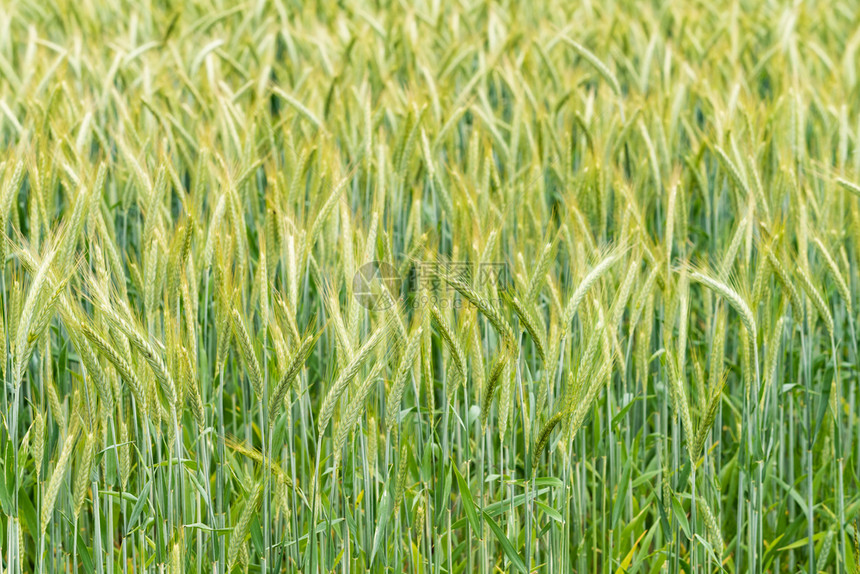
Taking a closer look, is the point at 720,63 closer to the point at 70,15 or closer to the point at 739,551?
the point at 739,551

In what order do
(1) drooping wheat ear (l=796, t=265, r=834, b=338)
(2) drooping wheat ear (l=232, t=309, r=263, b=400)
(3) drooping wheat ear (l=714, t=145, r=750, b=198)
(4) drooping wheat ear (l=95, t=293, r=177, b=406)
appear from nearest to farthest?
(4) drooping wheat ear (l=95, t=293, r=177, b=406) → (2) drooping wheat ear (l=232, t=309, r=263, b=400) → (1) drooping wheat ear (l=796, t=265, r=834, b=338) → (3) drooping wheat ear (l=714, t=145, r=750, b=198)

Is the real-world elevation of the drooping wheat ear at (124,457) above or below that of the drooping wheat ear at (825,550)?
above

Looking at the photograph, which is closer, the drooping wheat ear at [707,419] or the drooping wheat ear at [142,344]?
the drooping wheat ear at [142,344]

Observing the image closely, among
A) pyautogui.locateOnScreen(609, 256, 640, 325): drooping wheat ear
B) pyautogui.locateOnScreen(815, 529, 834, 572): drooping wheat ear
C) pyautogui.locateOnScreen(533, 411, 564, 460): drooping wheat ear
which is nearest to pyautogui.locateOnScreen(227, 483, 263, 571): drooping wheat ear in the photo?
pyautogui.locateOnScreen(533, 411, 564, 460): drooping wheat ear

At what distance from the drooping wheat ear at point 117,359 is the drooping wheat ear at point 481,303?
1.89 ft

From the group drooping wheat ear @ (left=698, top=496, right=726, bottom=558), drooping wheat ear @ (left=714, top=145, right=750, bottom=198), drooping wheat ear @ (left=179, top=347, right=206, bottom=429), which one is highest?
drooping wheat ear @ (left=714, top=145, right=750, bottom=198)

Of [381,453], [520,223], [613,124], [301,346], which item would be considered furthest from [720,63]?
[301,346]

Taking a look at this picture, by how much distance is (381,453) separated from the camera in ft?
6.46

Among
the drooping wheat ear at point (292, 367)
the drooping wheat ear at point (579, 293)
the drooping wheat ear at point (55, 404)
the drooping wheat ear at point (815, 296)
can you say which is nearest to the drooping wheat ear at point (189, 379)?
the drooping wheat ear at point (292, 367)

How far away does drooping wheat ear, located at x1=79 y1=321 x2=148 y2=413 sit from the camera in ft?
4.66

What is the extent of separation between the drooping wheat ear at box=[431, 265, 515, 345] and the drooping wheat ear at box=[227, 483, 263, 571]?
523 mm

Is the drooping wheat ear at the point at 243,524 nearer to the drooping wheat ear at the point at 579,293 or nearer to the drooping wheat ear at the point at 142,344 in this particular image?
the drooping wheat ear at the point at 142,344

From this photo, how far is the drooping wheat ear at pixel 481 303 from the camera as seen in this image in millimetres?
1530

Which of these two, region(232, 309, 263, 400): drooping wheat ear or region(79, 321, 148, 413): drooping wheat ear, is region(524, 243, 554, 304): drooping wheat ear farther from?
region(79, 321, 148, 413): drooping wheat ear
